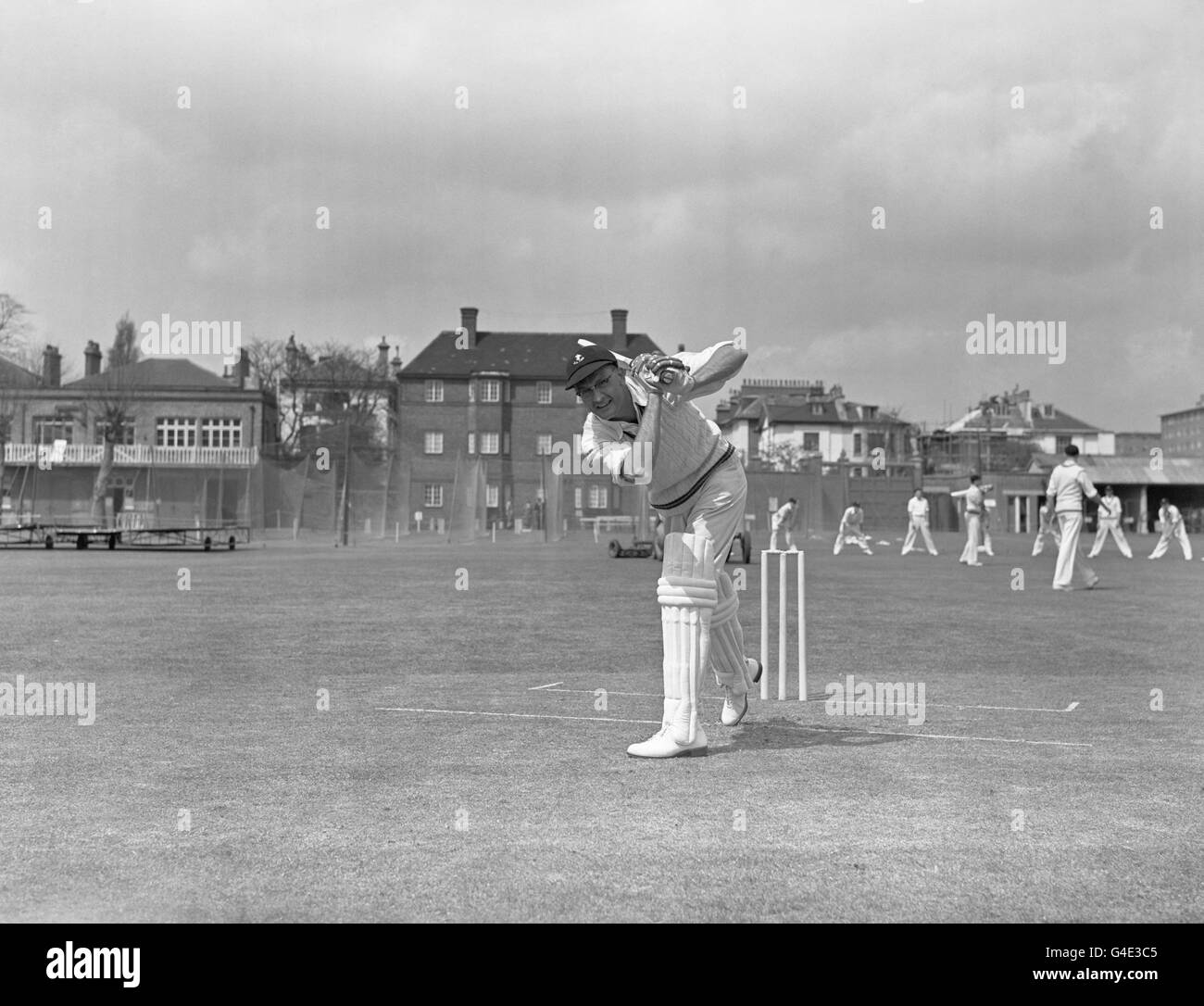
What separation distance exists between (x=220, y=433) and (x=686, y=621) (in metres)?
78.4

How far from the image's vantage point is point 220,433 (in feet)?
265

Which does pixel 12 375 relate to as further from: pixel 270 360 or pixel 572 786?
pixel 572 786

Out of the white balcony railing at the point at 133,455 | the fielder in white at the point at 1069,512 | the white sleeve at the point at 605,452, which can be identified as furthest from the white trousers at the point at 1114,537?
the white balcony railing at the point at 133,455

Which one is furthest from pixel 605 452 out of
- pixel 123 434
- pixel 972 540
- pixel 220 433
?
pixel 220 433

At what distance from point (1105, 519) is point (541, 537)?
18967mm

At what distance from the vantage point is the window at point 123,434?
7138 centimetres

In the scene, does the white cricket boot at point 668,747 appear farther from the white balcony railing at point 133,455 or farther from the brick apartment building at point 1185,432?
the brick apartment building at point 1185,432

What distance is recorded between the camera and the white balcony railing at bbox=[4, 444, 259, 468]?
70.2 meters

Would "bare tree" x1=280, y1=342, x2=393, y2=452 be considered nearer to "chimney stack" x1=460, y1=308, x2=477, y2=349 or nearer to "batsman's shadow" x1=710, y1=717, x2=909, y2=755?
"chimney stack" x1=460, y1=308, x2=477, y2=349

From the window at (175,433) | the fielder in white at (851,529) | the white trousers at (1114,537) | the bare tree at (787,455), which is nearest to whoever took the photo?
the white trousers at (1114,537)

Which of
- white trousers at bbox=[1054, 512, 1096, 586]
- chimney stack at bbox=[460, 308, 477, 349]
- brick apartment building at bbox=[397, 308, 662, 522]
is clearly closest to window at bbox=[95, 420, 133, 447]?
brick apartment building at bbox=[397, 308, 662, 522]

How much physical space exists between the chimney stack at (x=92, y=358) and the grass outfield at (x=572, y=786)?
82.7 metres

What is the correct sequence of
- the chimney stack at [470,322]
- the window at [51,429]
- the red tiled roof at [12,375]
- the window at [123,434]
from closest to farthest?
the red tiled roof at [12,375] → the window at [123,434] → the window at [51,429] → the chimney stack at [470,322]

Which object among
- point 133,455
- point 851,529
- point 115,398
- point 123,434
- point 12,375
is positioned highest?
point 12,375
